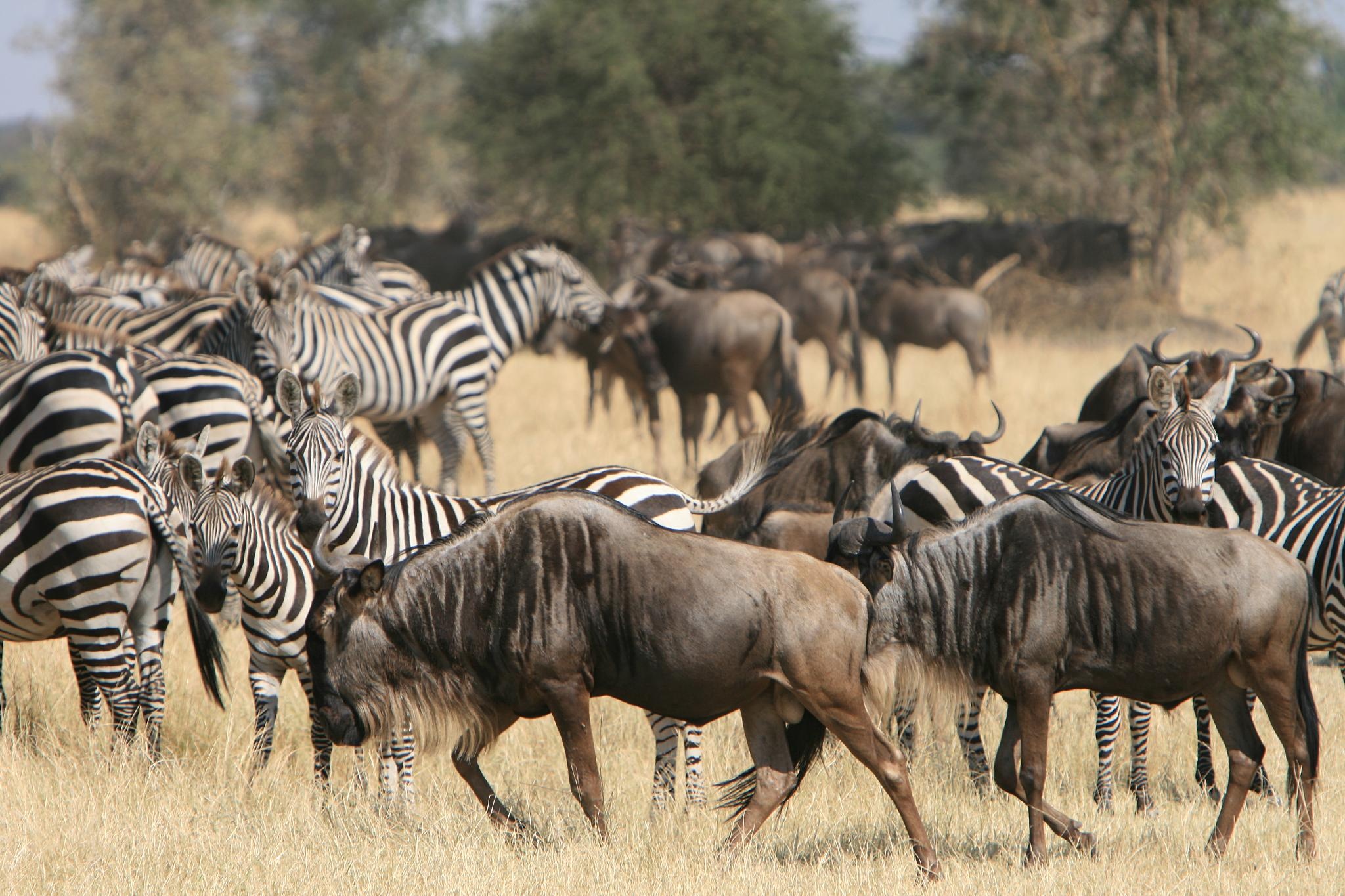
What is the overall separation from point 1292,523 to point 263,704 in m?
3.89

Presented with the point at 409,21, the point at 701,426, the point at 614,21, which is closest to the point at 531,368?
the point at 701,426

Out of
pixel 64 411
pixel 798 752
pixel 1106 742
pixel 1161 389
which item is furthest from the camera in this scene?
pixel 64 411

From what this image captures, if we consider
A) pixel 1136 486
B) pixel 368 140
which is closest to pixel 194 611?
pixel 1136 486

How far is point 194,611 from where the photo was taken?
5410mm

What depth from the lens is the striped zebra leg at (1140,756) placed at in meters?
5.06

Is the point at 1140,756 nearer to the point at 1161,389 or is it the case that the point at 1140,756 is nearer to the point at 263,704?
the point at 1161,389

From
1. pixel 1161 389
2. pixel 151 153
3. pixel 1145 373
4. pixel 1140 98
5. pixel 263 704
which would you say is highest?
pixel 1140 98

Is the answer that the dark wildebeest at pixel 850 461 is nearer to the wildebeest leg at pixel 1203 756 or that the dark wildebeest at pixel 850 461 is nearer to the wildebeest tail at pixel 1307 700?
the wildebeest leg at pixel 1203 756

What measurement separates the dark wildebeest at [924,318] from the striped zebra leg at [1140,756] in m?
9.94

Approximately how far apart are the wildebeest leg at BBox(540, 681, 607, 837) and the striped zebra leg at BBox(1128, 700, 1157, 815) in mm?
2046

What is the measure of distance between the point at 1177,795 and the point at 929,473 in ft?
5.05

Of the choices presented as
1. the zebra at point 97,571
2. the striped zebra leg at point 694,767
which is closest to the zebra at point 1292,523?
the striped zebra leg at point 694,767

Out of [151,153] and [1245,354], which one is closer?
[1245,354]

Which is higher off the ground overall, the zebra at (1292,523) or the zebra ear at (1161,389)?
the zebra ear at (1161,389)
